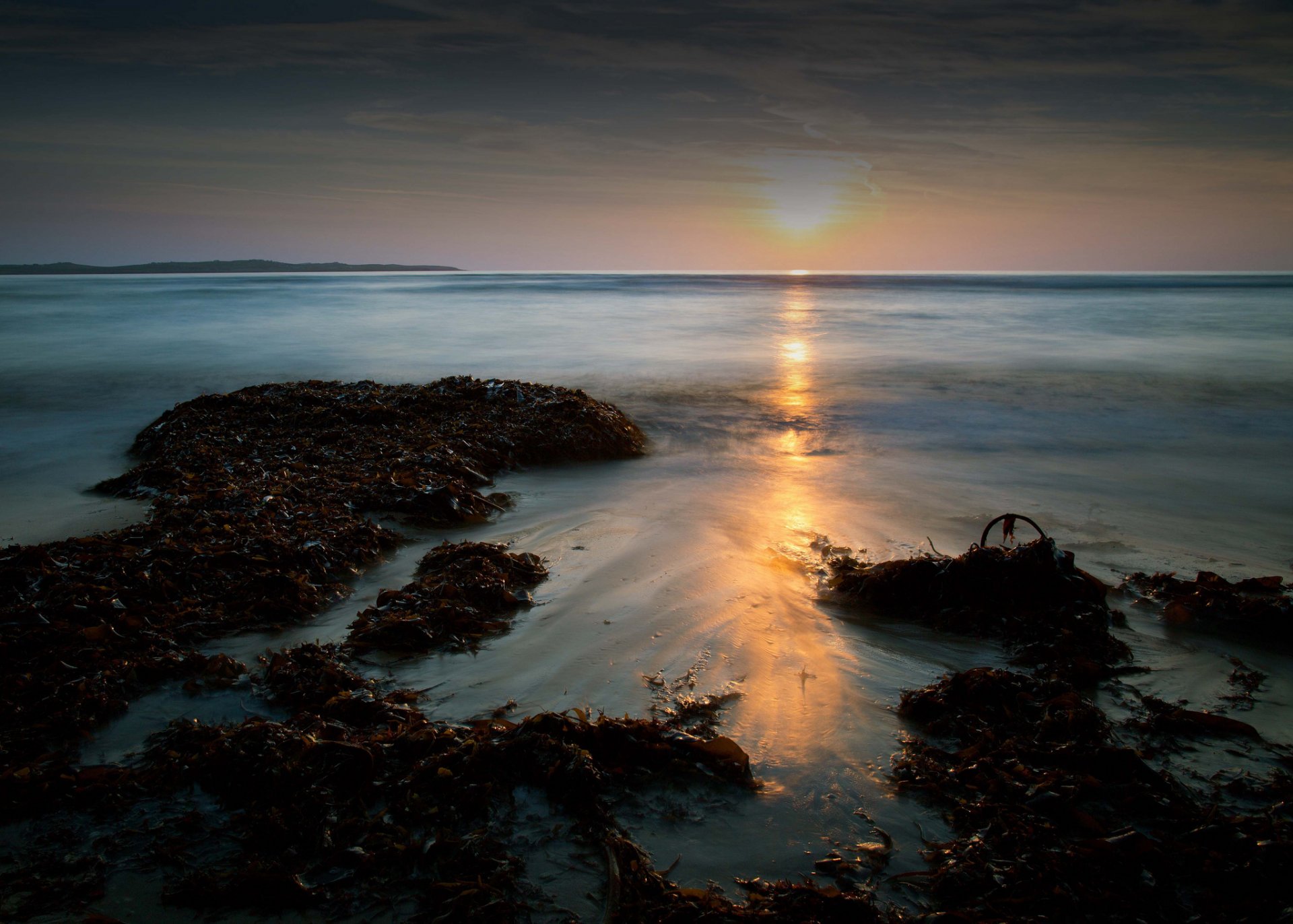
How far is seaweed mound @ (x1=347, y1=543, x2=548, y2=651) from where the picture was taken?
13.0 ft

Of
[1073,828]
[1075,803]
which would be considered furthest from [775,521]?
[1073,828]

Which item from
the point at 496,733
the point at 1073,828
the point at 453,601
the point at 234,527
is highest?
the point at 234,527

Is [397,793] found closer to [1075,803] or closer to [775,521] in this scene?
[1075,803]

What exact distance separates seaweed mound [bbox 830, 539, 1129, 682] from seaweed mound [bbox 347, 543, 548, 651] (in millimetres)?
2133

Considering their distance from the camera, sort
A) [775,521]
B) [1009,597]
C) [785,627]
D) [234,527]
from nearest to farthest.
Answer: [785,627] → [1009,597] → [234,527] → [775,521]

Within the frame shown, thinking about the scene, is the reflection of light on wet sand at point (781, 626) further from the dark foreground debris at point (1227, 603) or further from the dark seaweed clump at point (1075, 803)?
the dark foreground debris at point (1227, 603)

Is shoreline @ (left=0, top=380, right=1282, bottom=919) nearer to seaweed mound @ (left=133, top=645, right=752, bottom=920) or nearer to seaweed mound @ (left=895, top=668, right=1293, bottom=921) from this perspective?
seaweed mound @ (left=133, top=645, right=752, bottom=920)

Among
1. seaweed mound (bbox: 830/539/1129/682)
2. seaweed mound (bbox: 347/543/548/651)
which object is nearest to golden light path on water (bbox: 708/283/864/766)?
seaweed mound (bbox: 830/539/1129/682)

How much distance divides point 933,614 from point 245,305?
48730 mm

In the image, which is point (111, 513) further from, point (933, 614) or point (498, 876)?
point (933, 614)

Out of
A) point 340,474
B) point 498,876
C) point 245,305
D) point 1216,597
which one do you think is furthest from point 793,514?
point 245,305

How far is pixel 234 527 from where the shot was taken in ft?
17.2

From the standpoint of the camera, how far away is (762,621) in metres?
4.31

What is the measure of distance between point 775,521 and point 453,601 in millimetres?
3060
